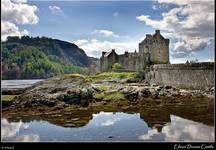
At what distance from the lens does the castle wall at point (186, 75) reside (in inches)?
1204

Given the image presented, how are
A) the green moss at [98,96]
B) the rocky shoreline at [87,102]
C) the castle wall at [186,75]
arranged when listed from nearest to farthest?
the rocky shoreline at [87,102]
the green moss at [98,96]
the castle wall at [186,75]

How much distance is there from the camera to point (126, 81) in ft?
154

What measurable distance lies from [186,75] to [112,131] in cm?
2143

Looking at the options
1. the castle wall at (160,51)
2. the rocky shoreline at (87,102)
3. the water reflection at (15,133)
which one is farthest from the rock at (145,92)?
the castle wall at (160,51)

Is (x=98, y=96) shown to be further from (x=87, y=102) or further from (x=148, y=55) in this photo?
(x=148, y=55)

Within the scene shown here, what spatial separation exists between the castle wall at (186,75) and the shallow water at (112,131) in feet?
45.8

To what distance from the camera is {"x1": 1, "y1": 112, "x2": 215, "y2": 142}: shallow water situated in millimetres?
13164

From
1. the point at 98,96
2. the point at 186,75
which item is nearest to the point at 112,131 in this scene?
the point at 98,96

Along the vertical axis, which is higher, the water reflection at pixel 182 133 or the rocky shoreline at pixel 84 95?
the rocky shoreline at pixel 84 95

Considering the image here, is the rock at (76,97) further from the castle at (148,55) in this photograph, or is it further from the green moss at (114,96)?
the castle at (148,55)

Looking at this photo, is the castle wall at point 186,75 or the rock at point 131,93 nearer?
the rock at point 131,93

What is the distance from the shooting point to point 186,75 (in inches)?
1358

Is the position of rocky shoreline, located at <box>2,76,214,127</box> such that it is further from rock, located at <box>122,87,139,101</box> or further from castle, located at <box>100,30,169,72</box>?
castle, located at <box>100,30,169,72</box>
